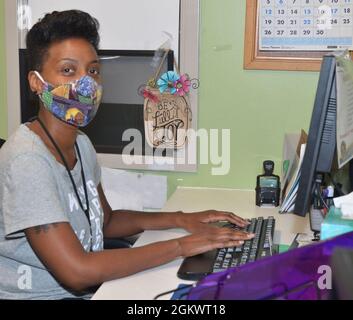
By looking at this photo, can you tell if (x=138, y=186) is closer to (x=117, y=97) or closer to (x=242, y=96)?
(x=117, y=97)

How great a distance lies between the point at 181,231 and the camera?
1.68 meters

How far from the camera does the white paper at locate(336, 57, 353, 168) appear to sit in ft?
4.09

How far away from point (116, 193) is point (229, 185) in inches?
18.1

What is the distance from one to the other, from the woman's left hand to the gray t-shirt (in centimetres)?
27

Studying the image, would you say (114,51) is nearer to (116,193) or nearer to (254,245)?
(116,193)

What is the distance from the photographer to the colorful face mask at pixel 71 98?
142cm

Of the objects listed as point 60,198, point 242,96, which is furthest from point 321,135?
point 242,96

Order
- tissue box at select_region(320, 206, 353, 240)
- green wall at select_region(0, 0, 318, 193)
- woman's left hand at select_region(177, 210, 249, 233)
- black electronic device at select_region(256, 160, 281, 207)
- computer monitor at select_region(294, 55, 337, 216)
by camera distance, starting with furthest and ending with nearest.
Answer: green wall at select_region(0, 0, 318, 193) → black electronic device at select_region(256, 160, 281, 207) → woman's left hand at select_region(177, 210, 249, 233) → computer monitor at select_region(294, 55, 337, 216) → tissue box at select_region(320, 206, 353, 240)

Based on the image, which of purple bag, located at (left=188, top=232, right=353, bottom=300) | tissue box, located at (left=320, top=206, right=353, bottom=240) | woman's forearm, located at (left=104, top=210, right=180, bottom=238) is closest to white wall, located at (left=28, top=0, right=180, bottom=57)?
woman's forearm, located at (left=104, top=210, right=180, bottom=238)

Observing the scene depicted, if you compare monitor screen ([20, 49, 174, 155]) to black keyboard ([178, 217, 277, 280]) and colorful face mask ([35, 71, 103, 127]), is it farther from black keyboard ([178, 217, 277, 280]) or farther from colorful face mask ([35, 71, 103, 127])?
black keyboard ([178, 217, 277, 280])

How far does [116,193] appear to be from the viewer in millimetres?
2227

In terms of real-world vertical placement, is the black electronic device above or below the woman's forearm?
above

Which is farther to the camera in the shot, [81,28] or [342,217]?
[81,28]

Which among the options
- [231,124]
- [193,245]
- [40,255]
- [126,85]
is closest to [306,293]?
[193,245]
